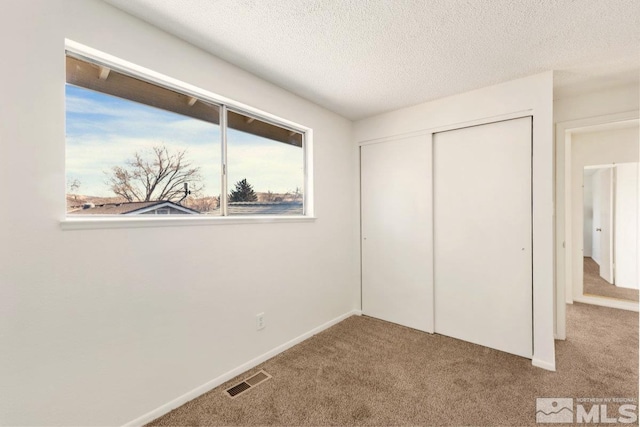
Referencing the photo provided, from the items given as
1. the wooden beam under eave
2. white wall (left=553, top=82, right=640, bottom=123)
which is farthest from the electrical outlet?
white wall (left=553, top=82, right=640, bottom=123)

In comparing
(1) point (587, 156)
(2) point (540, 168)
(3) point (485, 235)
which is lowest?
(3) point (485, 235)

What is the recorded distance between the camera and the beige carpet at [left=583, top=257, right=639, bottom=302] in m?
3.61

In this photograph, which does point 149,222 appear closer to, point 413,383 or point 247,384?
point 247,384

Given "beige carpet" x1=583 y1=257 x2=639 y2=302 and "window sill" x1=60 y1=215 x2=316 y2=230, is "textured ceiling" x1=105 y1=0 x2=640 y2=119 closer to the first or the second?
"window sill" x1=60 y1=215 x2=316 y2=230

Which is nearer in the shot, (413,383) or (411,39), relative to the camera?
(411,39)

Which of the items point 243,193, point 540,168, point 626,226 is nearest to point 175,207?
point 243,193

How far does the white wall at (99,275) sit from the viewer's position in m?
1.29

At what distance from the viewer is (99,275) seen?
5.01 feet

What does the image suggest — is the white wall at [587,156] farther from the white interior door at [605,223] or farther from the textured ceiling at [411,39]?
the textured ceiling at [411,39]

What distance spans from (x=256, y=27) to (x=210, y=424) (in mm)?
2467

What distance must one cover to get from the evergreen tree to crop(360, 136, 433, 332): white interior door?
4.99ft

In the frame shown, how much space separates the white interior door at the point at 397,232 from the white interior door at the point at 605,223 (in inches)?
112

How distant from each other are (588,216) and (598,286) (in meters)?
0.97

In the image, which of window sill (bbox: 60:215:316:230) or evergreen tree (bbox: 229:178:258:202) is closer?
window sill (bbox: 60:215:316:230)
